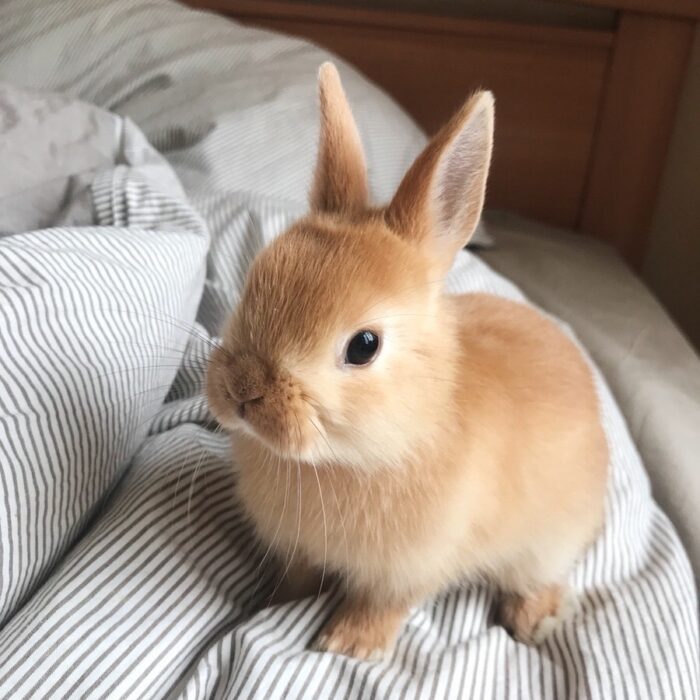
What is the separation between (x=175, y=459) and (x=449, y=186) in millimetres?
415

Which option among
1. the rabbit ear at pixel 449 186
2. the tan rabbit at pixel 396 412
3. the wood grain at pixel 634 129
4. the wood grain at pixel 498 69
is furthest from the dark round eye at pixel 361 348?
the wood grain at pixel 634 129

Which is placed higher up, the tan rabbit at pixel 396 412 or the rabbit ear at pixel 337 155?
the rabbit ear at pixel 337 155

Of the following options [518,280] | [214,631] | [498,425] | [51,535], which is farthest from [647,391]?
[51,535]

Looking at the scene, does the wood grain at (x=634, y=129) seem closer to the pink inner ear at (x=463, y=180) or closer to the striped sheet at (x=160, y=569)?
the striped sheet at (x=160, y=569)

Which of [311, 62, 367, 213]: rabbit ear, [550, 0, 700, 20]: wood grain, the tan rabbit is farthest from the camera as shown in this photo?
[550, 0, 700, 20]: wood grain

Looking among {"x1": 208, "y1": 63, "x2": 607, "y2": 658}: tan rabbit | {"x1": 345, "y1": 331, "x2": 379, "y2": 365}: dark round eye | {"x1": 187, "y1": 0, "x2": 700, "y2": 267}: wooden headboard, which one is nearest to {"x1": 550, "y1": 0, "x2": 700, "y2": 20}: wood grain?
{"x1": 187, "y1": 0, "x2": 700, "y2": 267}: wooden headboard

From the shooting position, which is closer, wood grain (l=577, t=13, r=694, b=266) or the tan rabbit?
the tan rabbit

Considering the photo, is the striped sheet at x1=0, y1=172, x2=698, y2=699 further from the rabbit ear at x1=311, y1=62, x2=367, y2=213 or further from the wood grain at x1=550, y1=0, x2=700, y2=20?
the wood grain at x1=550, y1=0, x2=700, y2=20

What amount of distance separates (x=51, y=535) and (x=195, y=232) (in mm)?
464

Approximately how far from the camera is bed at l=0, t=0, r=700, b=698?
0.70m

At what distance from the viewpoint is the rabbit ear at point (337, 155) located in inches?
29.6

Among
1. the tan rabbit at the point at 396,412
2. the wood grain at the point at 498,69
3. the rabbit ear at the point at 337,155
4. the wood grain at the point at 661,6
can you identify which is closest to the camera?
the tan rabbit at the point at 396,412

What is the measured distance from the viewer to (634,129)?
68.2 inches

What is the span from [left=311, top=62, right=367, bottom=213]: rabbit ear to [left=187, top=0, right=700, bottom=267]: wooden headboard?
41.6 inches
